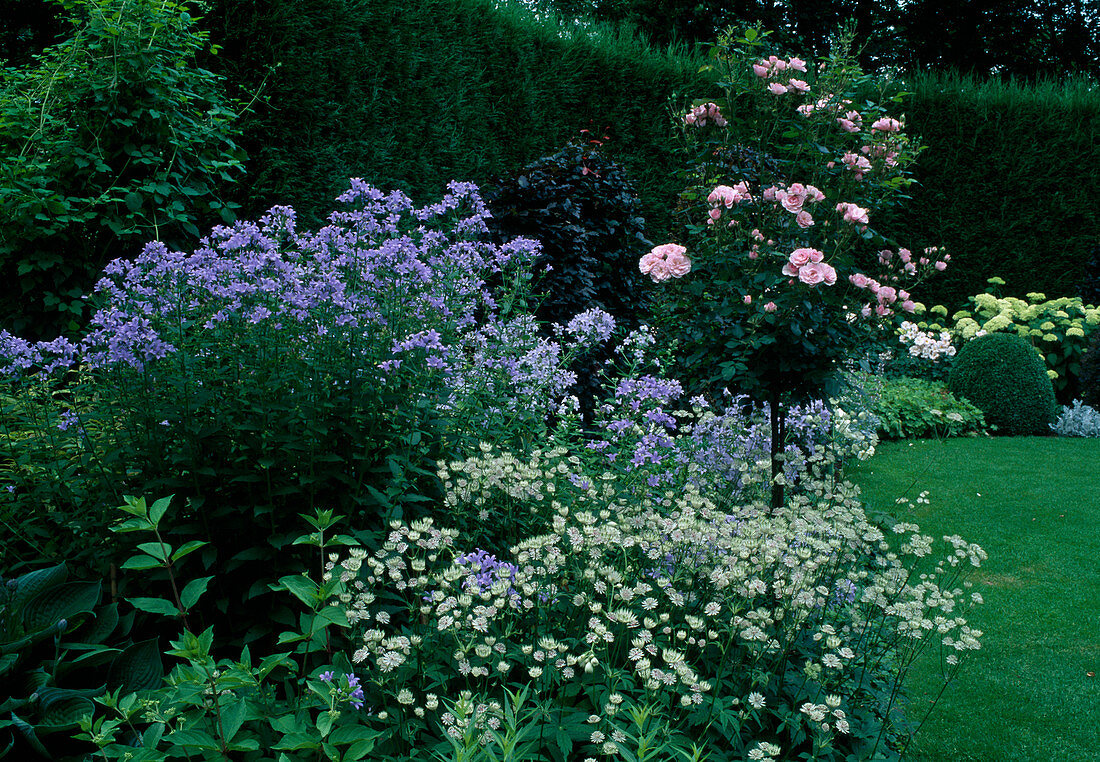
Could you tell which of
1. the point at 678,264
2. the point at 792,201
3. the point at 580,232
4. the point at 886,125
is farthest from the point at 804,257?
the point at 580,232

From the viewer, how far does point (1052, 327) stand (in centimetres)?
1086

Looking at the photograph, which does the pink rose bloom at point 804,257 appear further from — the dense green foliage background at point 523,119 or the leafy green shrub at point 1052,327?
the leafy green shrub at point 1052,327

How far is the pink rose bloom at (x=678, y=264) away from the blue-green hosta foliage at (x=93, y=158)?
10.1 ft

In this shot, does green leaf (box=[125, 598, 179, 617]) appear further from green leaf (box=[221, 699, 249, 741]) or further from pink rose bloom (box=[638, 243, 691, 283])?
pink rose bloom (box=[638, 243, 691, 283])

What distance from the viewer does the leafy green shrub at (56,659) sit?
1.87 metres

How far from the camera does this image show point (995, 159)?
39.4 feet

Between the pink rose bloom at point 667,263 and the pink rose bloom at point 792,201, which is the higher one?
the pink rose bloom at point 792,201

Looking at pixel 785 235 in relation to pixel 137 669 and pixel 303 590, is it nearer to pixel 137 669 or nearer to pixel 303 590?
pixel 303 590

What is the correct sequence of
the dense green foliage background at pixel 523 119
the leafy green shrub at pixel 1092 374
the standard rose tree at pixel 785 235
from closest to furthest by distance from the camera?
the standard rose tree at pixel 785 235, the dense green foliage background at pixel 523 119, the leafy green shrub at pixel 1092 374

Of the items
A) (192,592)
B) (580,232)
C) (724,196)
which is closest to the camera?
(192,592)

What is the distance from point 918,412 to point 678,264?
21.3 ft

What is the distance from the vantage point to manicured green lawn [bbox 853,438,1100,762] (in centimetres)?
342

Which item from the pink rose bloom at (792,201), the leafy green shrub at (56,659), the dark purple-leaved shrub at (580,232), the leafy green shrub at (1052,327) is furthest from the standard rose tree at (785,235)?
the leafy green shrub at (1052,327)

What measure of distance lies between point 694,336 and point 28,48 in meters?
9.96
